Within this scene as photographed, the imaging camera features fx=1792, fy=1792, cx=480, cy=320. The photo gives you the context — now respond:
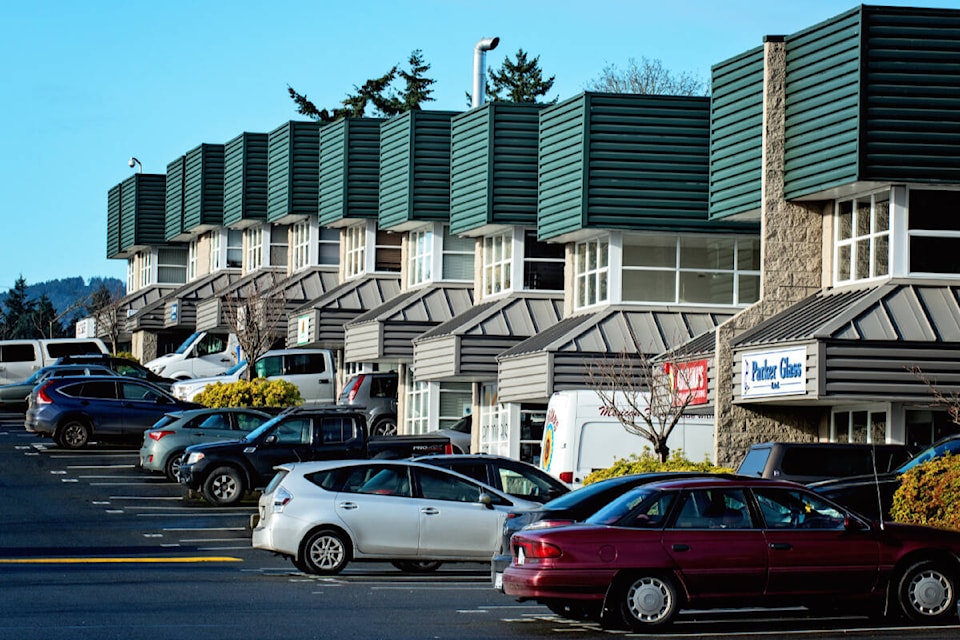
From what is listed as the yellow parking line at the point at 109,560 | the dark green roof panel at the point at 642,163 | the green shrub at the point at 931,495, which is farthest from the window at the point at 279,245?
the green shrub at the point at 931,495

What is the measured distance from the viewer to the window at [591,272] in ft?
121

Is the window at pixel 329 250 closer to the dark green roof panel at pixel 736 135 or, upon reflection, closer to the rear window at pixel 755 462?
the dark green roof panel at pixel 736 135

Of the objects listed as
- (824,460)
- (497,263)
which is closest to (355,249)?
(497,263)

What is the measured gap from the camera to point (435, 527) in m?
21.9

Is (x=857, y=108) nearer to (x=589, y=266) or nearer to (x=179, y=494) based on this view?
(x=589, y=266)

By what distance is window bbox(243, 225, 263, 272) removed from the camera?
62625 millimetres

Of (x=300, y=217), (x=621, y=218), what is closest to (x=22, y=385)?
(x=300, y=217)

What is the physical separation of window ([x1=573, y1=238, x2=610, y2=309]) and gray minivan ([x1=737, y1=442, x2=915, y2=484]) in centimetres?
1275

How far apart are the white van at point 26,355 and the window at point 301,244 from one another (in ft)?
25.0

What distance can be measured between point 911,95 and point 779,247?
12.5 ft

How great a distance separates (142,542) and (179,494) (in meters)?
7.90

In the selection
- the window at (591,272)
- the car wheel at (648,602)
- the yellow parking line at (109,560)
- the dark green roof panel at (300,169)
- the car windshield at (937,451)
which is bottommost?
the yellow parking line at (109,560)

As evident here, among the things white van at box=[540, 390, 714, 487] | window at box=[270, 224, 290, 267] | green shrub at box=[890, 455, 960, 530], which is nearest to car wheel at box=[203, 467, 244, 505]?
white van at box=[540, 390, 714, 487]

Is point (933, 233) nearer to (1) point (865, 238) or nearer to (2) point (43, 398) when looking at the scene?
(1) point (865, 238)
